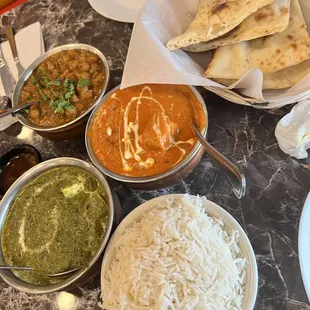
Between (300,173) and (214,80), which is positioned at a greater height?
(214,80)

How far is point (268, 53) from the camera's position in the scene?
1831 millimetres

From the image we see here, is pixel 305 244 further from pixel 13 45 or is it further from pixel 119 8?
pixel 13 45

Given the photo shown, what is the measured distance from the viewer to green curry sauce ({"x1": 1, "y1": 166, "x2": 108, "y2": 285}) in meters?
1.76

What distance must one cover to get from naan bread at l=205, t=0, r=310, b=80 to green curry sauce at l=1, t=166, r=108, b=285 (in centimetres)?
72

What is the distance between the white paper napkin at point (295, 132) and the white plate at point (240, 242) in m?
0.40

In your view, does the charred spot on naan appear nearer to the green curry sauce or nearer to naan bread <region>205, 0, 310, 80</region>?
naan bread <region>205, 0, 310, 80</region>

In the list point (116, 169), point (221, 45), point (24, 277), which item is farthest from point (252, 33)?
point (24, 277)

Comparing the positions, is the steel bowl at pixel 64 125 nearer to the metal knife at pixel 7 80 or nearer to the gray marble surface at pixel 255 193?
the gray marble surface at pixel 255 193

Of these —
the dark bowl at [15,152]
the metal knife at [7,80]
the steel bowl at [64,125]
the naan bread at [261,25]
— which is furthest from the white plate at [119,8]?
the dark bowl at [15,152]

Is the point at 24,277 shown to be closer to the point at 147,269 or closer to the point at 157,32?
the point at 147,269

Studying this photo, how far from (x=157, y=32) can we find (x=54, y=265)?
1076 mm

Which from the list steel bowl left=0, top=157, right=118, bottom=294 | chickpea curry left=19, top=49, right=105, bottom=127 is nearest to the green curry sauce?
steel bowl left=0, top=157, right=118, bottom=294

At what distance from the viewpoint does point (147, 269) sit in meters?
1.58

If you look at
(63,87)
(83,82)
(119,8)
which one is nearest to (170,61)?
(83,82)
